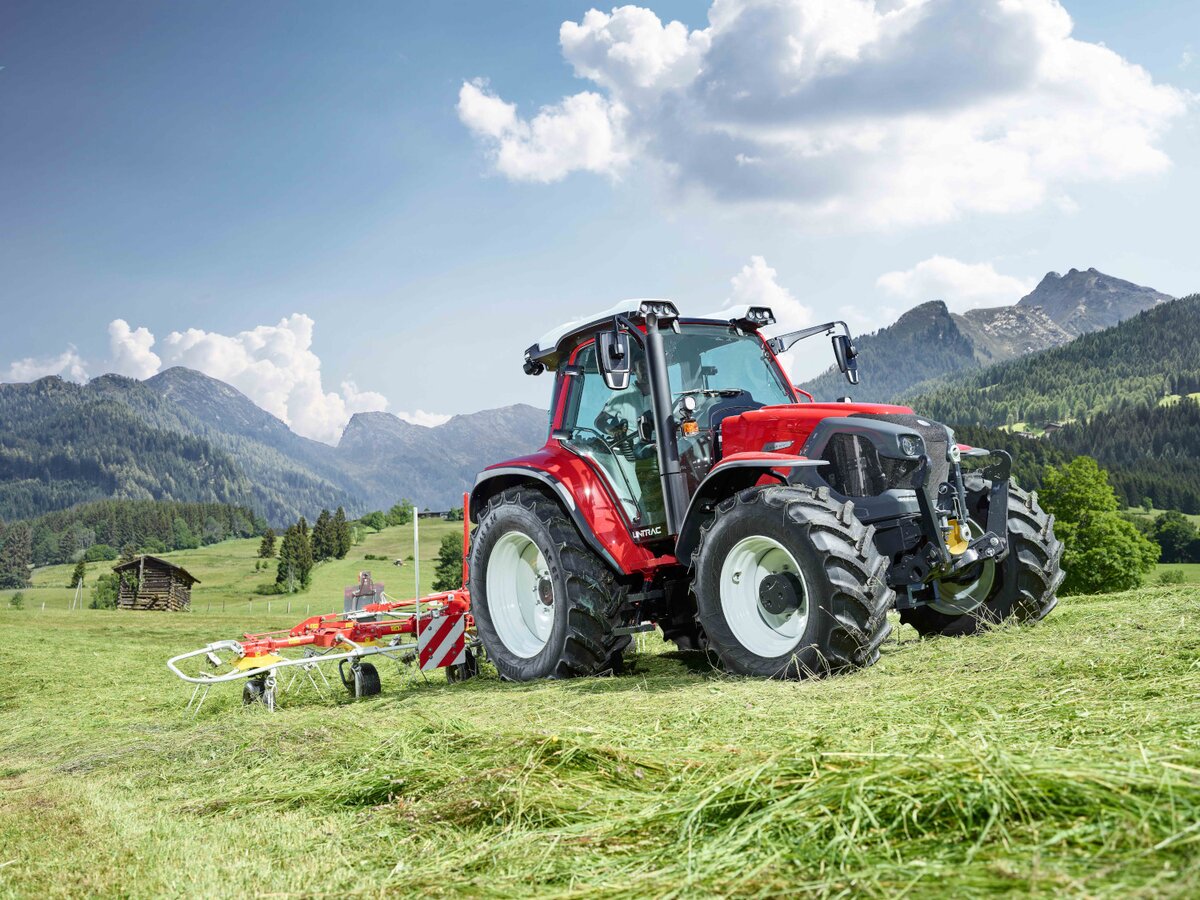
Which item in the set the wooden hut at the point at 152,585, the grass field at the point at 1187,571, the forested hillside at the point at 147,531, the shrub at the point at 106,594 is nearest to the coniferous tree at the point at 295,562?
the wooden hut at the point at 152,585

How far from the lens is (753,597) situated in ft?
18.7

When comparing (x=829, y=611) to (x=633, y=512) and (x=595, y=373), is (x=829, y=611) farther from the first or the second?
(x=595, y=373)

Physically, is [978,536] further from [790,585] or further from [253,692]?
[253,692]

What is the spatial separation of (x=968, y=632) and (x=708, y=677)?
6.83 ft

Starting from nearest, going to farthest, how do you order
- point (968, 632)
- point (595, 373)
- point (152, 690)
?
point (968, 632)
point (595, 373)
point (152, 690)

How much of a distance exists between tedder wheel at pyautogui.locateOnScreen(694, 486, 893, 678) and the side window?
107cm

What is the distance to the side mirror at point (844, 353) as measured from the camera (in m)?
7.45

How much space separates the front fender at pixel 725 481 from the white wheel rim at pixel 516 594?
5.82 ft

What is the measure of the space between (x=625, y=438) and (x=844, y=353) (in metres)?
1.97

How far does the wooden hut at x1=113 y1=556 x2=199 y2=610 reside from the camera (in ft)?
274

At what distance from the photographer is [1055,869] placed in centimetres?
163

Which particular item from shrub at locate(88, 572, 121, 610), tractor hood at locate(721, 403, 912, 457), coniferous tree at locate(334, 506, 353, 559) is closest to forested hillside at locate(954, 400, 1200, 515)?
coniferous tree at locate(334, 506, 353, 559)

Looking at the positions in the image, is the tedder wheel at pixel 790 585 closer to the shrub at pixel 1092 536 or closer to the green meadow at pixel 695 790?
the green meadow at pixel 695 790

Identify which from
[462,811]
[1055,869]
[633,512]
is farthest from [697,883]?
[633,512]
